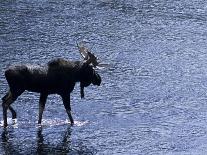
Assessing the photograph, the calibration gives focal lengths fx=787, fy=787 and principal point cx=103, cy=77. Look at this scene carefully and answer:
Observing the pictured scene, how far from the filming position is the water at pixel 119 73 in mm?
18562

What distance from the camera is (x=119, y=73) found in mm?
25484

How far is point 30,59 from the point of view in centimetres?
2698

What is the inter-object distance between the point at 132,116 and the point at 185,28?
14.8 m

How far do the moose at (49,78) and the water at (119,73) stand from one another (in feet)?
2.14

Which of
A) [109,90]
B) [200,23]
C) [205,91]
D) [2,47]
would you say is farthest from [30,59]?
[200,23]

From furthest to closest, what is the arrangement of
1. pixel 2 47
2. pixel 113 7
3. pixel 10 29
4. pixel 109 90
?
pixel 113 7
pixel 10 29
pixel 2 47
pixel 109 90

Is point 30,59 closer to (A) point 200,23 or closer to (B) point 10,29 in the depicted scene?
(B) point 10,29

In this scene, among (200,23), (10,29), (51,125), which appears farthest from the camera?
(200,23)

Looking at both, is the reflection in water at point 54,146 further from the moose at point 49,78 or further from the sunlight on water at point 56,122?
the moose at point 49,78

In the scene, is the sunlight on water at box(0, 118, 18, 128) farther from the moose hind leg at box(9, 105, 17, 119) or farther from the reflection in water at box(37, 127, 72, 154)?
the reflection in water at box(37, 127, 72, 154)

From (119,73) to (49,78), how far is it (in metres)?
6.15

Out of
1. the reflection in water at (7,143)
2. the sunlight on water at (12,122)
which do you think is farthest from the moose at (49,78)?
the reflection in water at (7,143)

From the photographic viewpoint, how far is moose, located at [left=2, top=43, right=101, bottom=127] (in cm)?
1925

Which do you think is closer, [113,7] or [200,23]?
[200,23]
